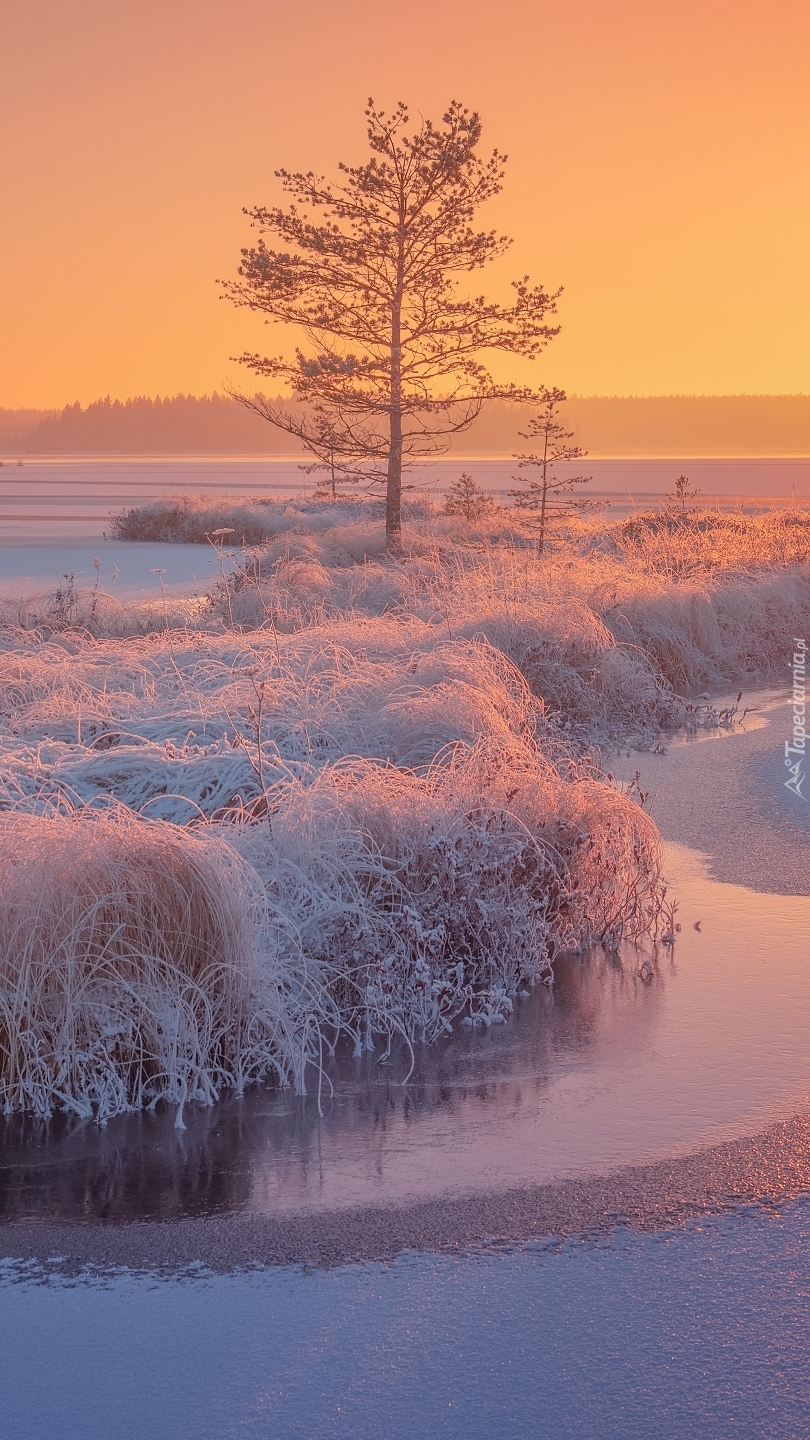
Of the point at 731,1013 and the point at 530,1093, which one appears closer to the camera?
the point at 530,1093

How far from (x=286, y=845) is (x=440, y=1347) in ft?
9.89

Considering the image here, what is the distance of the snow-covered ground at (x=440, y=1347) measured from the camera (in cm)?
313

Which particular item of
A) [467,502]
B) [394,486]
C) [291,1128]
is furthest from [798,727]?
[467,502]

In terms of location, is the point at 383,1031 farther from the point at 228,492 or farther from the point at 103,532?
the point at 228,492

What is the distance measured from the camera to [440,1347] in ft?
11.1

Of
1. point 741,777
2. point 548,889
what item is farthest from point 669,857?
point 741,777

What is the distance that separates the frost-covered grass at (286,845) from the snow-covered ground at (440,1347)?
55.5 inches

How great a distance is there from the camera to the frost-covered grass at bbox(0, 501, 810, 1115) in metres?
5.16

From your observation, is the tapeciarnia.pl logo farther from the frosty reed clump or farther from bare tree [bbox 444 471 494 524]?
bare tree [bbox 444 471 494 524]

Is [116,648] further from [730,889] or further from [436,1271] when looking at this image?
[436,1271]

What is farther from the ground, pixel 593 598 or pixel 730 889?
pixel 593 598

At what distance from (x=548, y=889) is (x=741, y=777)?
3.75m

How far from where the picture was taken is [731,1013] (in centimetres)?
560

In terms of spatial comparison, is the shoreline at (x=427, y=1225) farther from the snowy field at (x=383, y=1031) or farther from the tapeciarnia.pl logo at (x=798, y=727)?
the tapeciarnia.pl logo at (x=798, y=727)
